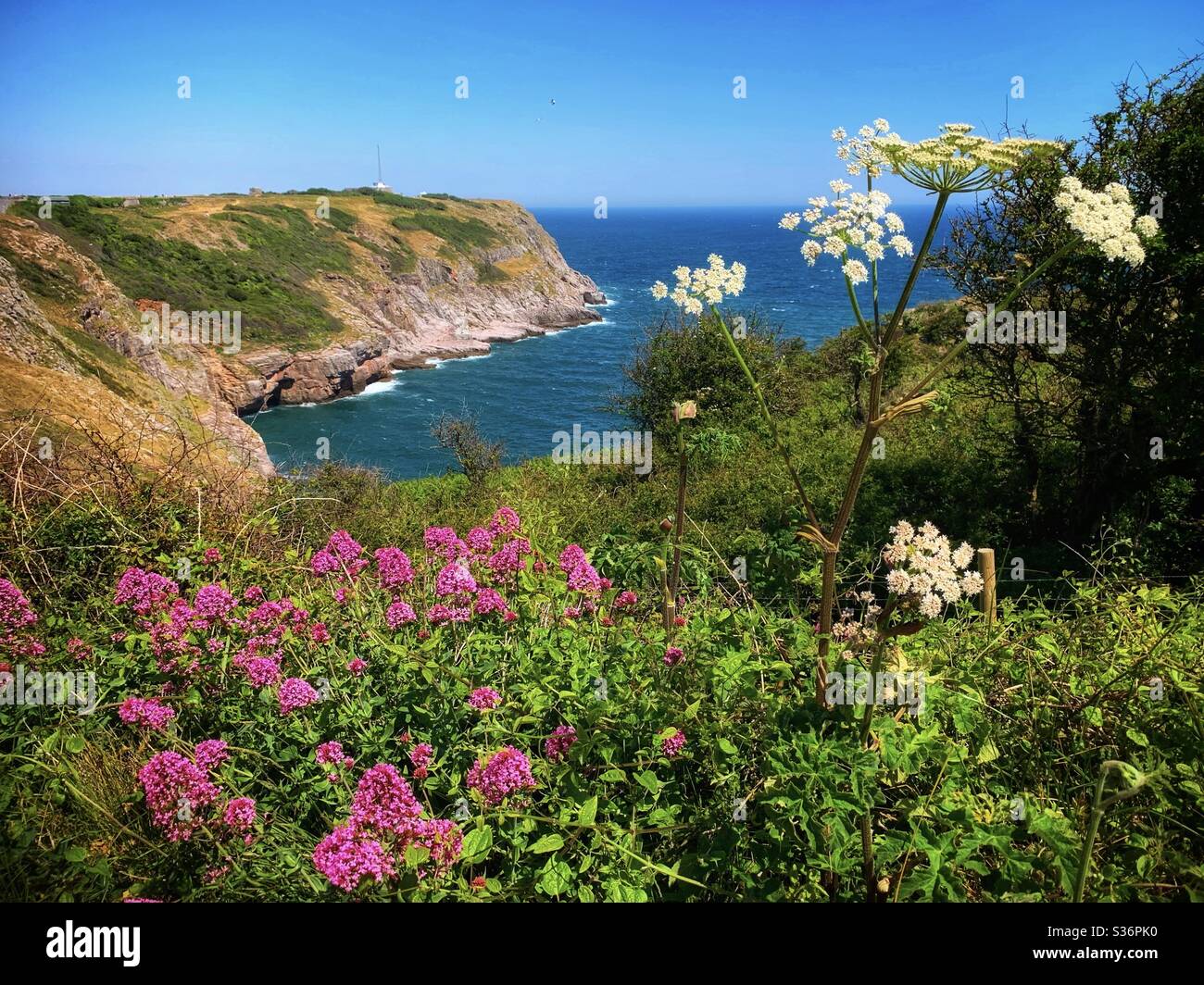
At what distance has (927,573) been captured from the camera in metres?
1.88

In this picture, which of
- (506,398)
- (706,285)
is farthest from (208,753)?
(506,398)

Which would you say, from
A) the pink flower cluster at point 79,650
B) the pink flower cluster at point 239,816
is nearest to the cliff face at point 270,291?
the pink flower cluster at point 79,650

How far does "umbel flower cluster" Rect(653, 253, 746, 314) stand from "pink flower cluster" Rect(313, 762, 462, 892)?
161 centimetres

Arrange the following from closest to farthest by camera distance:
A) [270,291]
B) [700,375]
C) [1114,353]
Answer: [1114,353] < [700,375] < [270,291]

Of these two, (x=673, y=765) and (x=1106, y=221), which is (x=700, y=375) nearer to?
(x=673, y=765)

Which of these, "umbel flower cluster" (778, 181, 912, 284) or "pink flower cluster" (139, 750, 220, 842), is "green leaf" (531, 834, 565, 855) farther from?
"umbel flower cluster" (778, 181, 912, 284)

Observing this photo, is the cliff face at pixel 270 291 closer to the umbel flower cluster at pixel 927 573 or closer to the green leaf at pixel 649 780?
the green leaf at pixel 649 780

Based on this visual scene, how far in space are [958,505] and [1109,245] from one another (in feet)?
39.2

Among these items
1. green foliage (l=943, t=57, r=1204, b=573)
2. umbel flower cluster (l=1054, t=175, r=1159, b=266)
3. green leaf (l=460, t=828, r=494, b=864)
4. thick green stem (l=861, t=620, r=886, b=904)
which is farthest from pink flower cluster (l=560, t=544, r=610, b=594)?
green foliage (l=943, t=57, r=1204, b=573)

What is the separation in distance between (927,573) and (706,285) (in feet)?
3.76

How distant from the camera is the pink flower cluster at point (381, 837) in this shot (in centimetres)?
181

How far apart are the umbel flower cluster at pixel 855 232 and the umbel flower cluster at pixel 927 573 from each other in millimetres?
723

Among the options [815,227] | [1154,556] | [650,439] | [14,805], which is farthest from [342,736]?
[650,439]
